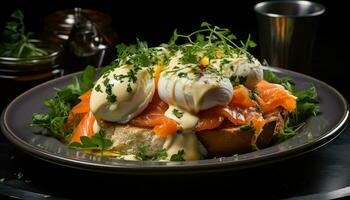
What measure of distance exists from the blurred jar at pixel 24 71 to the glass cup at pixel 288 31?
118 centimetres

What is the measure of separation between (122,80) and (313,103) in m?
0.93

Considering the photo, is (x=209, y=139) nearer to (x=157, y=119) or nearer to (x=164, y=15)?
(x=157, y=119)

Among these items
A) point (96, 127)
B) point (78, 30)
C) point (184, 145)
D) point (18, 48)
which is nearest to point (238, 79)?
point (184, 145)

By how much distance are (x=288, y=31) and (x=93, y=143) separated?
179cm

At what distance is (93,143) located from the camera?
333 cm

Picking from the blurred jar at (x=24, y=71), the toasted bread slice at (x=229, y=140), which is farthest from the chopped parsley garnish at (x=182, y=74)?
the blurred jar at (x=24, y=71)

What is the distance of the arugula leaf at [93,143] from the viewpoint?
3.30 meters

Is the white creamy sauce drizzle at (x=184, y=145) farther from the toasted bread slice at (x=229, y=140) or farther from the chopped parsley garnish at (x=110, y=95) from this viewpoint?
the chopped parsley garnish at (x=110, y=95)

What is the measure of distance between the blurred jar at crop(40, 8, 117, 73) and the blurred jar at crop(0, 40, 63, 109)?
0.20 m

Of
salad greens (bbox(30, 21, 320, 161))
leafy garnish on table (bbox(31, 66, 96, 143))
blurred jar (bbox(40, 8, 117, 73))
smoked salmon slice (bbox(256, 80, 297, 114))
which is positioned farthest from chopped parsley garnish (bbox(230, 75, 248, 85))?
blurred jar (bbox(40, 8, 117, 73))

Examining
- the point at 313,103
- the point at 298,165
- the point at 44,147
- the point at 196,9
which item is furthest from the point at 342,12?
the point at 44,147

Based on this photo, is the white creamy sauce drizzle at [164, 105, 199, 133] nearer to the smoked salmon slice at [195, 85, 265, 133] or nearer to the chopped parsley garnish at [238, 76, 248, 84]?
the smoked salmon slice at [195, 85, 265, 133]

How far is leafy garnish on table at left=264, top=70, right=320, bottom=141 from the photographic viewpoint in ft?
11.7

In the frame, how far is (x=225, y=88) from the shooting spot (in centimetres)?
332
